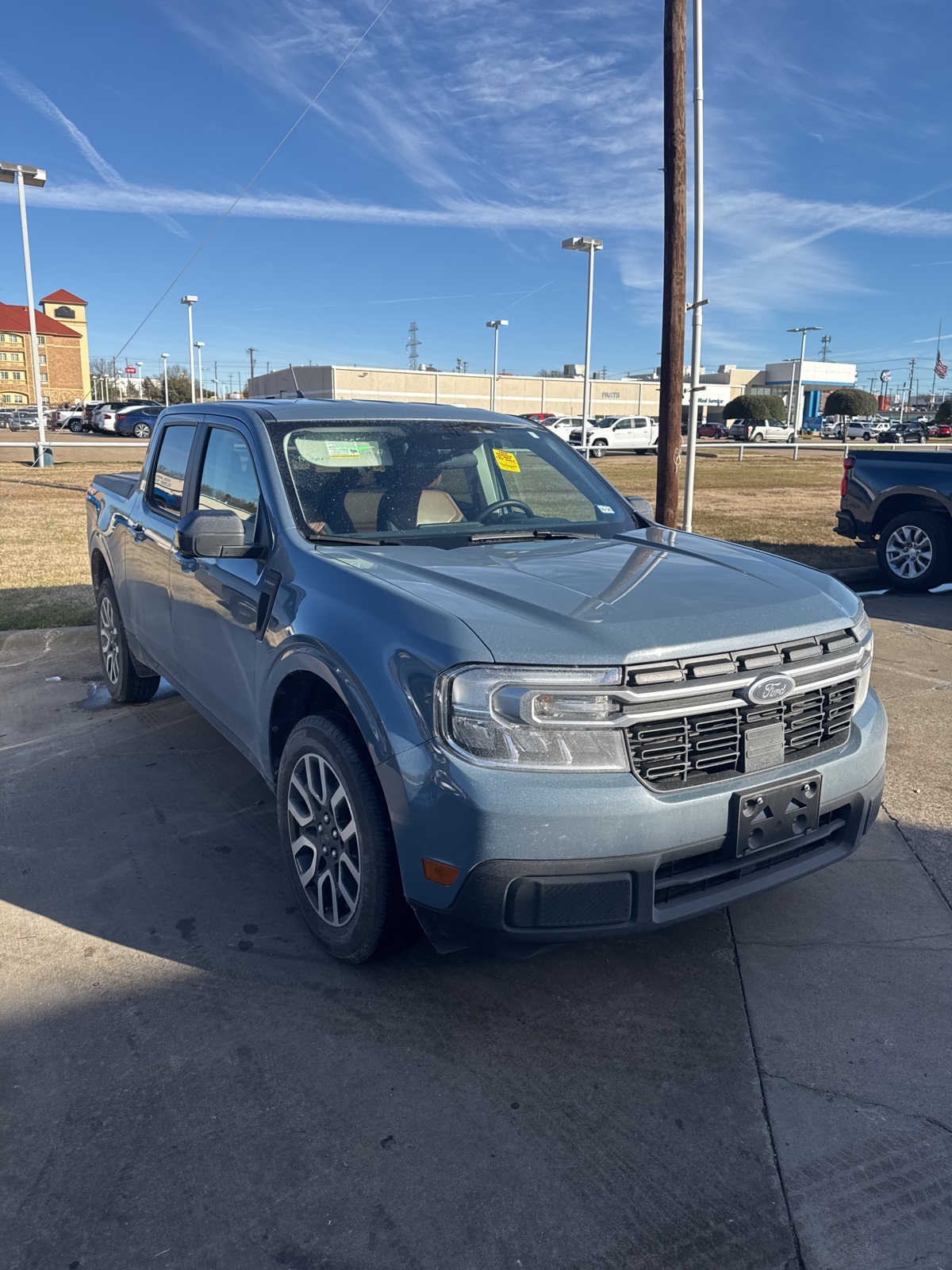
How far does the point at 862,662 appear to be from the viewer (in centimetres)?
321

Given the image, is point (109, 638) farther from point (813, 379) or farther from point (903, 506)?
point (813, 379)

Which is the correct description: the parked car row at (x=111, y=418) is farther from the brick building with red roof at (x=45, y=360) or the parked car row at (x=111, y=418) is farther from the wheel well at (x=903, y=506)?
the brick building with red roof at (x=45, y=360)

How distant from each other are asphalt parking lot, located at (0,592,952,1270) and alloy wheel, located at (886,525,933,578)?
21.3 feet

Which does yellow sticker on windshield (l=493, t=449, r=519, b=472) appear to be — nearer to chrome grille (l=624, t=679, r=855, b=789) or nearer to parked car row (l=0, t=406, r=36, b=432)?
chrome grille (l=624, t=679, r=855, b=789)

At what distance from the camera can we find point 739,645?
2793 millimetres

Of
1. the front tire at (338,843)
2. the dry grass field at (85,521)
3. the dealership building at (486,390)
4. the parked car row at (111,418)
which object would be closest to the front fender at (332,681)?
the front tire at (338,843)

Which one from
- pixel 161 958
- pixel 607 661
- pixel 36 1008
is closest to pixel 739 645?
pixel 607 661

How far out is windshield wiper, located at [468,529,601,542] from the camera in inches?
150

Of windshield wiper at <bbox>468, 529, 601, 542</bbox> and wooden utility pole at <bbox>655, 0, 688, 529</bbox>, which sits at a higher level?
wooden utility pole at <bbox>655, 0, 688, 529</bbox>

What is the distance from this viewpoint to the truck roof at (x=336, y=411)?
4.12 meters

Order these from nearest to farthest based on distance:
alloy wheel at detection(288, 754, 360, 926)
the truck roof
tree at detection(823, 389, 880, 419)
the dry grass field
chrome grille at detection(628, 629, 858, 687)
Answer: chrome grille at detection(628, 629, 858, 687) < alloy wheel at detection(288, 754, 360, 926) < the truck roof < the dry grass field < tree at detection(823, 389, 880, 419)

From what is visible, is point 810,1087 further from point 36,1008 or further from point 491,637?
point 36,1008

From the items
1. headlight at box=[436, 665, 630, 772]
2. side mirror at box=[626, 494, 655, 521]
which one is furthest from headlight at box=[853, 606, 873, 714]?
side mirror at box=[626, 494, 655, 521]

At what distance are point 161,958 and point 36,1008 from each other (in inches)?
16.2
